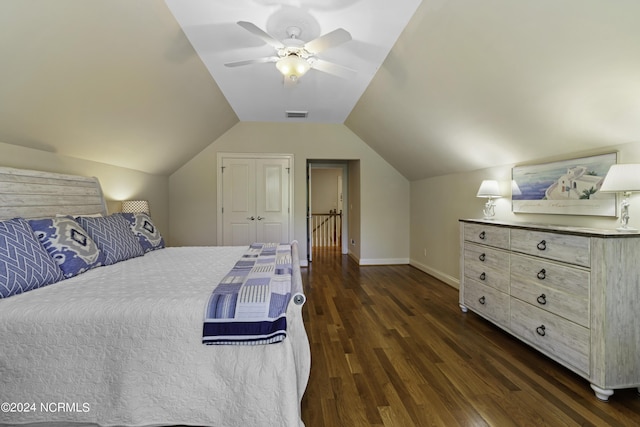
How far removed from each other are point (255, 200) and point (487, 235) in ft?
12.7

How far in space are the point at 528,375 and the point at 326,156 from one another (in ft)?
14.0

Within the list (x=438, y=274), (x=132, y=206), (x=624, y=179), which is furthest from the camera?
(x=438, y=274)

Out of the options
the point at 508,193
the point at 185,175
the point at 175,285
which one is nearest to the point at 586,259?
the point at 508,193

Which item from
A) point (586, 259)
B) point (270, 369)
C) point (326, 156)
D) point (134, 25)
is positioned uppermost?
point (134, 25)

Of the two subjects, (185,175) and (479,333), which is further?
(185,175)

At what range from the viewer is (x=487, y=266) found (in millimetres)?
2803

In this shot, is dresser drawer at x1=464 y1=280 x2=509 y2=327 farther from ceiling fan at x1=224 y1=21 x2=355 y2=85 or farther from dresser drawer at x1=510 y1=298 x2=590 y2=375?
ceiling fan at x1=224 y1=21 x2=355 y2=85

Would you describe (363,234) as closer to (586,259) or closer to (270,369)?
(586,259)

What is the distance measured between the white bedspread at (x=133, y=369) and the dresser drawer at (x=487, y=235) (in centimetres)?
223

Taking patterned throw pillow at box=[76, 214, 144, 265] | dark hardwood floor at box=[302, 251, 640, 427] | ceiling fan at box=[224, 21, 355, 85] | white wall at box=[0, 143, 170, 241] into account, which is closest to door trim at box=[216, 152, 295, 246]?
white wall at box=[0, 143, 170, 241]

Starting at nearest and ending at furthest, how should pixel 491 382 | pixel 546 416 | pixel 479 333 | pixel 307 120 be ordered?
pixel 546 416 → pixel 491 382 → pixel 479 333 → pixel 307 120

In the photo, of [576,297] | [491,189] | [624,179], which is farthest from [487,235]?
[624,179]

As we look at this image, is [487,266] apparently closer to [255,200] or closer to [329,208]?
[255,200]

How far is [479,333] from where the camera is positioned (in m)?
2.64
